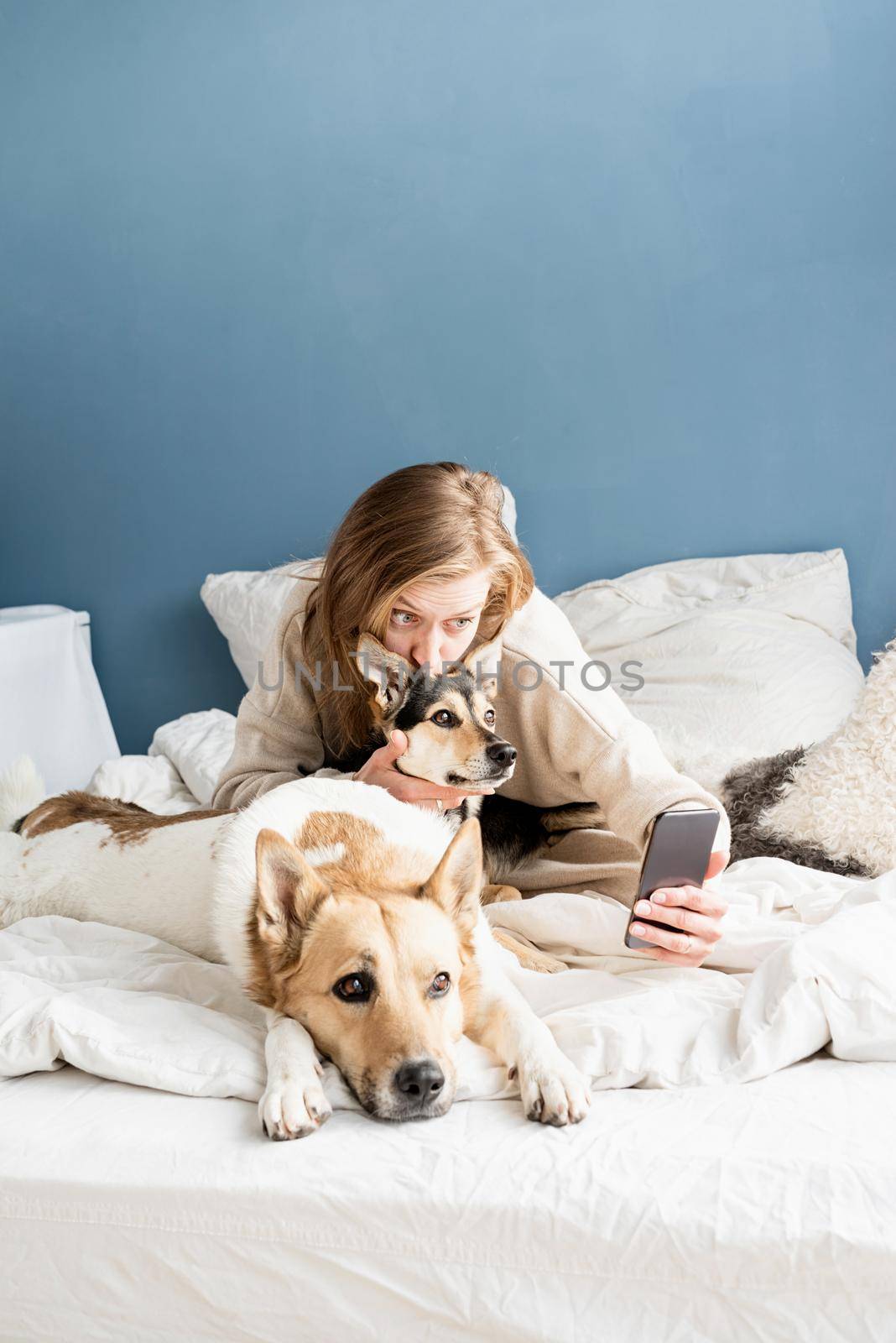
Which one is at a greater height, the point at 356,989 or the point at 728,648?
the point at 356,989

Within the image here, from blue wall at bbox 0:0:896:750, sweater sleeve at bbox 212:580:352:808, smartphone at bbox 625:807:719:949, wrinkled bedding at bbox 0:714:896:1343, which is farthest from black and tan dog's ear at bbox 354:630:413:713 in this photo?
blue wall at bbox 0:0:896:750

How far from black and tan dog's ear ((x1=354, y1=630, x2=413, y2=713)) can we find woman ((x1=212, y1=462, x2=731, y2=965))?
0.10 feet

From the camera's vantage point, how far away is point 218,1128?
3.58 feet

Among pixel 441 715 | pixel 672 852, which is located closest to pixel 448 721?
pixel 441 715

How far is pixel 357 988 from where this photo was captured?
1172 millimetres

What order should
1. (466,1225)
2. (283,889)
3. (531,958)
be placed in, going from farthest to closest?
(531,958) < (283,889) < (466,1225)

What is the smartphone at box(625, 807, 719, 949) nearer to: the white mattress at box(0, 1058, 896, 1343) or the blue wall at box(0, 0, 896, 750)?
the white mattress at box(0, 1058, 896, 1343)

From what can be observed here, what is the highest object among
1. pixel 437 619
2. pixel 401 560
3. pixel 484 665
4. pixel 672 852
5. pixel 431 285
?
pixel 431 285

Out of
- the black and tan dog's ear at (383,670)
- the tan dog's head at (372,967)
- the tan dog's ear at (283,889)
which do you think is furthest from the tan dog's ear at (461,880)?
the black and tan dog's ear at (383,670)

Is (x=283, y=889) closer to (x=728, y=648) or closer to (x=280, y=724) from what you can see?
(x=280, y=724)

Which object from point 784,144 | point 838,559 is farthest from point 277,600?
point 784,144

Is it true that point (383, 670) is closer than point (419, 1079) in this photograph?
No

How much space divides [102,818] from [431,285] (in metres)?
2.30

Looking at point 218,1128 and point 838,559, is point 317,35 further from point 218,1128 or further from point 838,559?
point 218,1128
